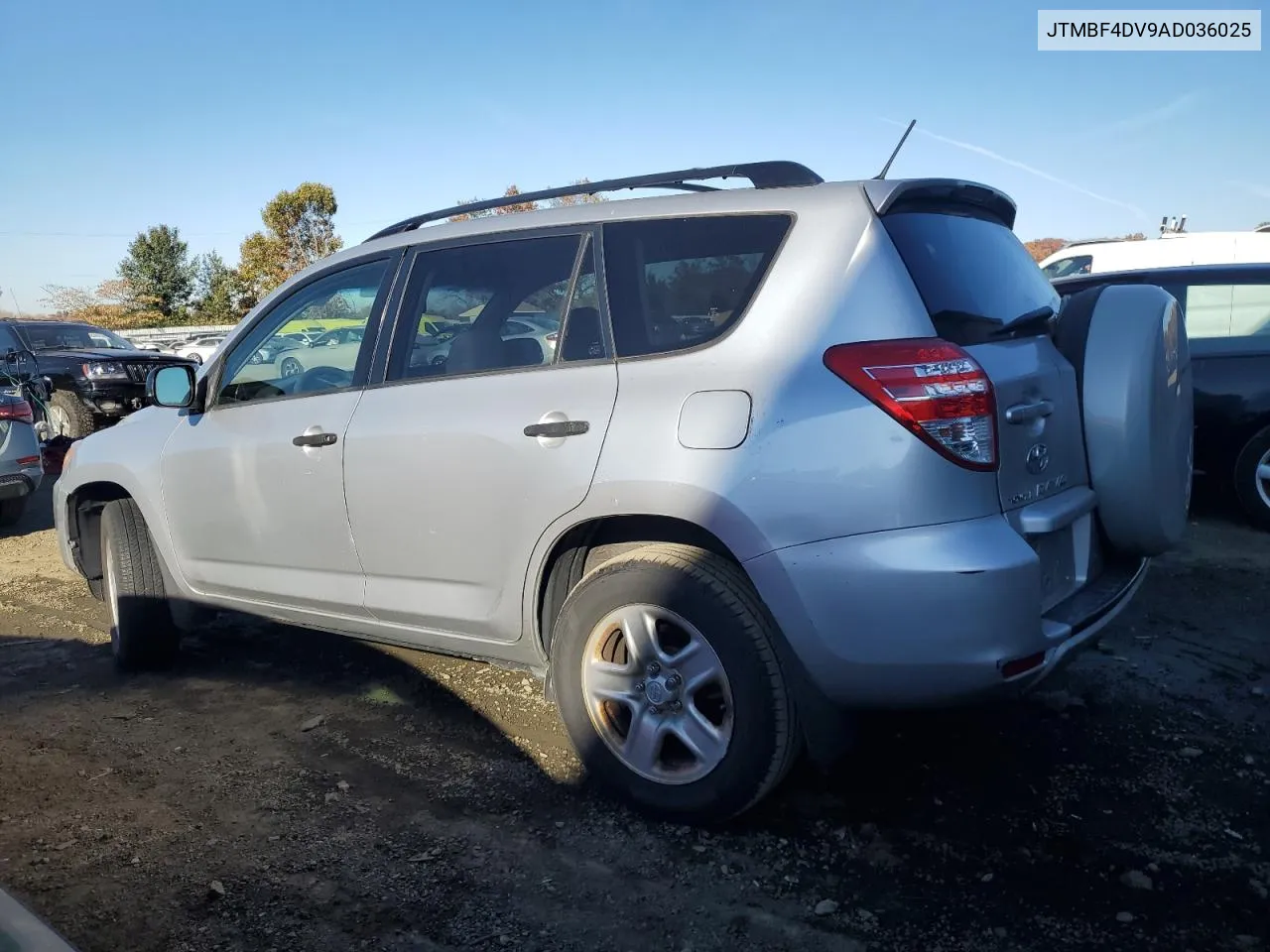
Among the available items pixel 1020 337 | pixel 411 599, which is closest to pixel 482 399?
pixel 411 599

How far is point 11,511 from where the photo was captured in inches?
311

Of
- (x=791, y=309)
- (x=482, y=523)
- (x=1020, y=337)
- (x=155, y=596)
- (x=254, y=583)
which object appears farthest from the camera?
(x=155, y=596)

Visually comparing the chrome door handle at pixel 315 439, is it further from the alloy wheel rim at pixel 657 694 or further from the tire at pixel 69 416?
the tire at pixel 69 416

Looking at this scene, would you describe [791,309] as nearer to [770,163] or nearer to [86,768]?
[770,163]

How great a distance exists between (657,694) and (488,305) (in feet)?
4.81

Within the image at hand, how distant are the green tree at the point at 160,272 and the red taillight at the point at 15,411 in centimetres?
4474

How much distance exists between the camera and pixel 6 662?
4.61m

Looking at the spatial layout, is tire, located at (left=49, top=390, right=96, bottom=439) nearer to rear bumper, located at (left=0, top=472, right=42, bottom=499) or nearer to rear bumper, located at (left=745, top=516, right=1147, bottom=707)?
rear bumper, located at (left=0, top=472, right=42, bottom=499)

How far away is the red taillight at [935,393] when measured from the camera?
2436 millimetres

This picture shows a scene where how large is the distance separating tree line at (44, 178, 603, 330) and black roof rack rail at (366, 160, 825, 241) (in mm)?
39329

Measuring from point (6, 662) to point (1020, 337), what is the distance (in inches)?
181

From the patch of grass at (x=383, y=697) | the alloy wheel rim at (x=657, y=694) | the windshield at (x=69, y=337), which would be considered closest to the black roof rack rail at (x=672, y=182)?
the alloy wheel rim at (x=657, y=694)

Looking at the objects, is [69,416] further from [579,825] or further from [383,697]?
[579,825]

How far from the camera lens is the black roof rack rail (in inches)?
118
